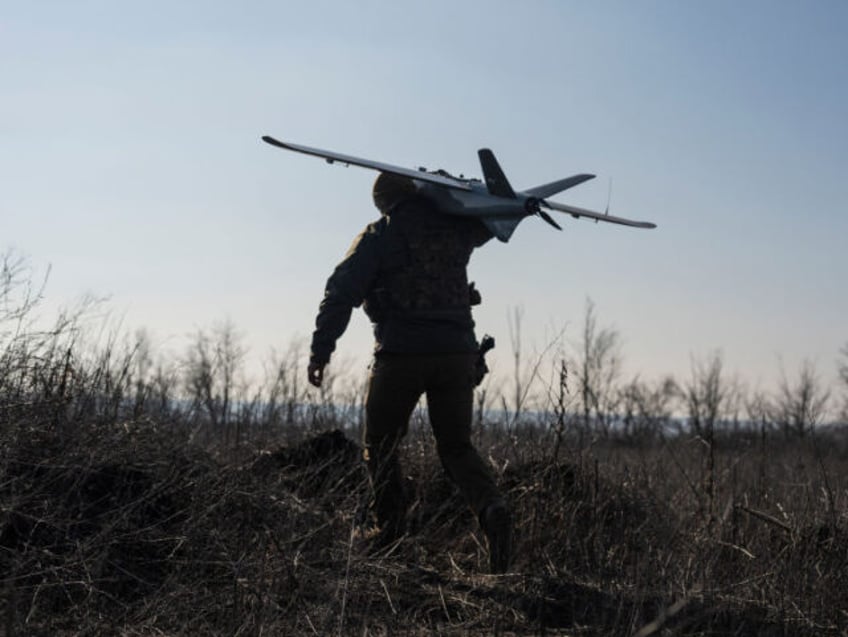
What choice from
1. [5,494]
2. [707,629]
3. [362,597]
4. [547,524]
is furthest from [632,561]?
[5,494]

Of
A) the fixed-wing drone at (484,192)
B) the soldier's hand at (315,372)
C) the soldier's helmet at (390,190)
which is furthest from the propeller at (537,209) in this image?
the soldier's hand at (315,372)

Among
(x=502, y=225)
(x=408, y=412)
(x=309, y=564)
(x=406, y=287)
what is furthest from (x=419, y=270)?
(x=309, y=564)

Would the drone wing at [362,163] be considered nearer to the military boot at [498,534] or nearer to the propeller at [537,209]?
the propeller at [537,209]

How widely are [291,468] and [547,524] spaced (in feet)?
6.20

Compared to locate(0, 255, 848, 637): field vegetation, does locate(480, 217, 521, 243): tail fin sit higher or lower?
higher

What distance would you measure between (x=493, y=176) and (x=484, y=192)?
0.42ft

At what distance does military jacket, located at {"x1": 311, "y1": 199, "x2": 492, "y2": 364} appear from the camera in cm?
544

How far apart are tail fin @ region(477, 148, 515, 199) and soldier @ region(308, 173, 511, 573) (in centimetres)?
34

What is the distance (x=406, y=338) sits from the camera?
5457 millimetres

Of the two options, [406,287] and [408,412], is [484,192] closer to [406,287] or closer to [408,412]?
[406,287]

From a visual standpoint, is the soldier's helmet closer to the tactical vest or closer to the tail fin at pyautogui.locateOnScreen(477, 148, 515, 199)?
the tactical vest

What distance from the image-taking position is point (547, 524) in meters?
5.56

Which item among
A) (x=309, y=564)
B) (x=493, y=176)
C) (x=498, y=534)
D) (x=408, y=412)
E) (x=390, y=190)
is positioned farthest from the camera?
(x=390, y=190)

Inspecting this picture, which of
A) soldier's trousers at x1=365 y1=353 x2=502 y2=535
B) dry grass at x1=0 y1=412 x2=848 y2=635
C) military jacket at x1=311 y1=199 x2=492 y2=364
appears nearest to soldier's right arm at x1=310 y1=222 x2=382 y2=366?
military jacket at x1=311 y1=199 x2=492 y2=364
